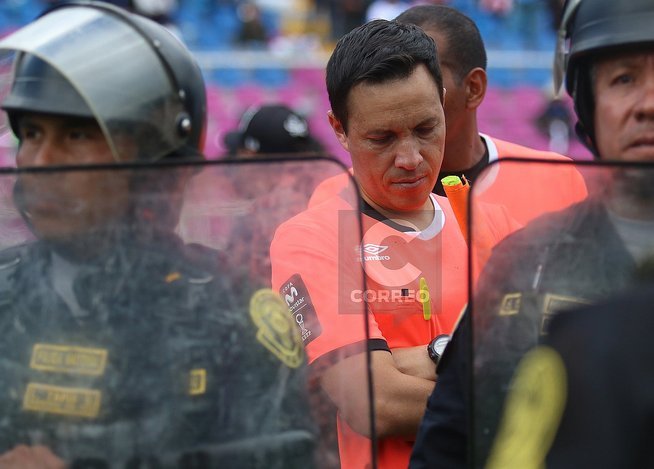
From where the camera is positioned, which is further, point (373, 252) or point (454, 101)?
point (454, 101)

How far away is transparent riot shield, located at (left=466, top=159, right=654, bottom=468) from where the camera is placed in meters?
1.43

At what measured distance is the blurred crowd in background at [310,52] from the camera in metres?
11.0

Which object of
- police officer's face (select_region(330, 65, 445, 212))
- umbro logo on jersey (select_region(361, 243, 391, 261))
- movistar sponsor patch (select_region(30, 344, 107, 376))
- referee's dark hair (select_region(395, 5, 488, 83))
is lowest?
movistar sponsor patch (select_region(30, 344, 107, 376))

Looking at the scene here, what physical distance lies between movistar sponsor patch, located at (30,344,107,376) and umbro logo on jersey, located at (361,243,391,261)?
0.64 metres

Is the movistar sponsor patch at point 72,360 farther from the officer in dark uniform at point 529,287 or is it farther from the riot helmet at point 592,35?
the riot helmet at point 592,35

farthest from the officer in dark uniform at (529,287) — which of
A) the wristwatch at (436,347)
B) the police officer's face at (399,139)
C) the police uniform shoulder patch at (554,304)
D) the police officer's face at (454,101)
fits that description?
the police officer's face at (454,101)

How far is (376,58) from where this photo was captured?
230cm

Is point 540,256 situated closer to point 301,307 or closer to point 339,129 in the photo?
point 301,307

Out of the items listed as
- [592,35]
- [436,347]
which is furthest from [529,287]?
[592,35]

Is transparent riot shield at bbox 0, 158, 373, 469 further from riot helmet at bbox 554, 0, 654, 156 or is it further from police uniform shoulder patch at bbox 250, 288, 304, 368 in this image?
riot helmet at bbox 554, 0, 654, 156

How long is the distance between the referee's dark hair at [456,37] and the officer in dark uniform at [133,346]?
1913mm

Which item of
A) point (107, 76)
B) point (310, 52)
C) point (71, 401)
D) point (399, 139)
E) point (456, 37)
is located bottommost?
point (71, 401)

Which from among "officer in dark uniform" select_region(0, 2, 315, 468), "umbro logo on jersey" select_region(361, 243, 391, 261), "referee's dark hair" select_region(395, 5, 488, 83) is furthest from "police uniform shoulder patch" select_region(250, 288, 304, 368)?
"referee's dark hair" select_region(395, 5, 488, 83)

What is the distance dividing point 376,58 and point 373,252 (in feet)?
1.63
